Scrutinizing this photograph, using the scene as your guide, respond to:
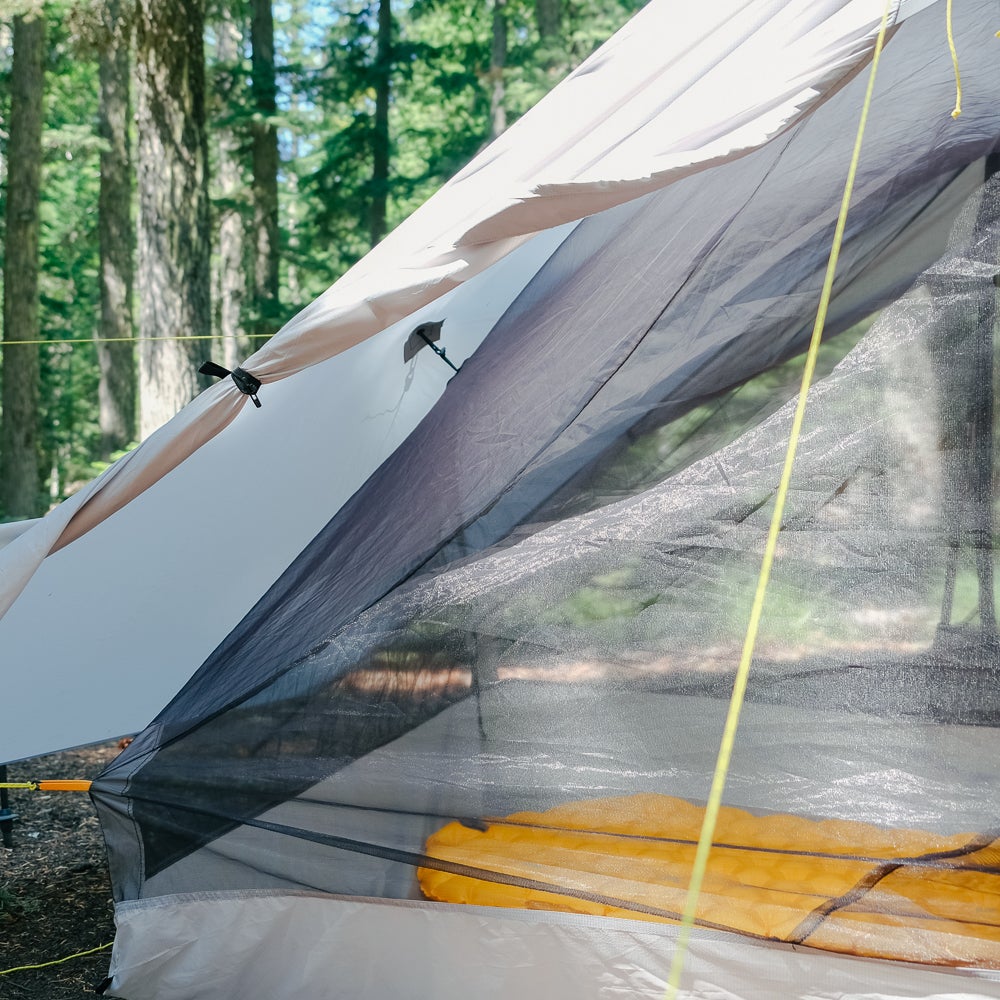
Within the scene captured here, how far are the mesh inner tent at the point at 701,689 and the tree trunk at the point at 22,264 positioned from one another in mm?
7998

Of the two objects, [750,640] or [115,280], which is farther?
[115,280]

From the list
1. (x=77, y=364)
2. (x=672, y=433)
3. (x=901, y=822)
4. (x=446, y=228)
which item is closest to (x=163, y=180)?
(x=446, y=228)

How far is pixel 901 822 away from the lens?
5.55 ft

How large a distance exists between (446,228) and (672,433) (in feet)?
1.89

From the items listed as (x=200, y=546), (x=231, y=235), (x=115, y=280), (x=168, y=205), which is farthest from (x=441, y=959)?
(x=231, y=235)

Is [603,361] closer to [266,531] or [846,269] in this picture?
[846,269]

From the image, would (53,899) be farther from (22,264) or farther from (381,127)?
(381,127)

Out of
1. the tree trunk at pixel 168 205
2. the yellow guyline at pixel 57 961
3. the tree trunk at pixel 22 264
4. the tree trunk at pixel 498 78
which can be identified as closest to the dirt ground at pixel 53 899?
the yellow guyline at pixel 57 961

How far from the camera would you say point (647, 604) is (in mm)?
1896

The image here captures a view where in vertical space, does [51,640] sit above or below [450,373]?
below

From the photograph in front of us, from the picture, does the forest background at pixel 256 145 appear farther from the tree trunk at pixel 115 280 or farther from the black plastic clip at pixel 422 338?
the black plastic clip at pixel 422 338

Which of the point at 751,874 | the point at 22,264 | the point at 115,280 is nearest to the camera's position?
the point at 751,874

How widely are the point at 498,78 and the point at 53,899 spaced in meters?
7.54

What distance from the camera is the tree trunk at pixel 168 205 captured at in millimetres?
5414
